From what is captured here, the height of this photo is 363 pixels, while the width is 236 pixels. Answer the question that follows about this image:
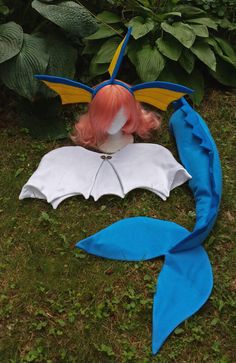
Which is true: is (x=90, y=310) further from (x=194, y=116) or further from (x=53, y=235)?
(x=194, y=116)

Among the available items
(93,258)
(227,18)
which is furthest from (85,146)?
(227,18)

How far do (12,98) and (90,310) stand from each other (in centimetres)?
211

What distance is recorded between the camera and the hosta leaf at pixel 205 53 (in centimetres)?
391

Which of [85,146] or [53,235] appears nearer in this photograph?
[53,235]

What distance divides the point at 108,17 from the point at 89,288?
2.39 metres

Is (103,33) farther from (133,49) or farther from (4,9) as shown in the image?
(4,9)

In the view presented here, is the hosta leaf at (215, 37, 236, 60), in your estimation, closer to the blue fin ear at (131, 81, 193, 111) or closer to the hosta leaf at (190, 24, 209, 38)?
the hosta leaf at (190, 24, 209, 38)

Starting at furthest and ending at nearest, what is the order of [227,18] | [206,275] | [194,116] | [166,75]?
[227,18] → [166,75] → [194,116] → [206,275]

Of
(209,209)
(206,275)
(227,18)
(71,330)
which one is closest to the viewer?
(71,330)

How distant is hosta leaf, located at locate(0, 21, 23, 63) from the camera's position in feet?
11.2

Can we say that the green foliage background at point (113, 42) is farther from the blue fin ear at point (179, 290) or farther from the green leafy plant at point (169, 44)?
the blue fin ear at point (179, 290)

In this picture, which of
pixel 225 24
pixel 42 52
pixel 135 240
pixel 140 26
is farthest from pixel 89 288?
pixel 225 24

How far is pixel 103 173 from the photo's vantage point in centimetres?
324

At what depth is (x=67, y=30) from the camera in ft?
11.7
